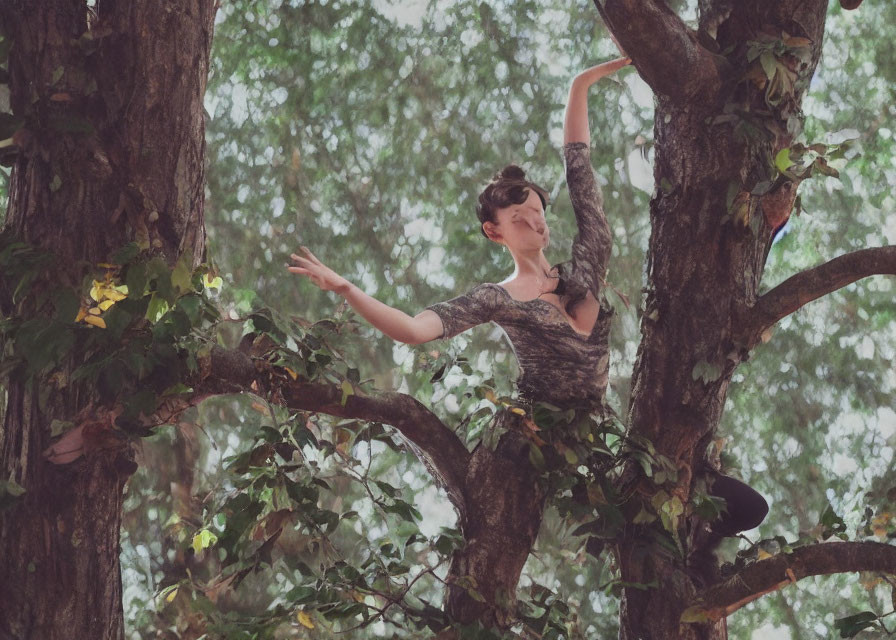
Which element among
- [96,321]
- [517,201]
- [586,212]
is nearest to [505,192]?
[517,201]

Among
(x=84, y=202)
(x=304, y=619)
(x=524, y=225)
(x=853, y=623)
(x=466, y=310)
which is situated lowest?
(x=853, y=623)

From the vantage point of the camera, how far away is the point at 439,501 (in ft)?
14.4

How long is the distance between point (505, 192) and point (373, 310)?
0.56 metres

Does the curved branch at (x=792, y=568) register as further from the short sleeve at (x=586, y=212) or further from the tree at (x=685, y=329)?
the short sleeve at (x=586, y=212)

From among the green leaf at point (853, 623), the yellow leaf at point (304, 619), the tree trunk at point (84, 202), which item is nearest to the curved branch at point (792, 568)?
the green leaf at point (853, 623)

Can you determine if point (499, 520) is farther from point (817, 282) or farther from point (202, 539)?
point (817, 282)

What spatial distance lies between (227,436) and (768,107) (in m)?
2.35

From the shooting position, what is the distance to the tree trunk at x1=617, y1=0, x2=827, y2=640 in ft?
8.88

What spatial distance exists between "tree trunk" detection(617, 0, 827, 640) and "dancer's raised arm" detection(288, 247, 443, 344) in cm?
60

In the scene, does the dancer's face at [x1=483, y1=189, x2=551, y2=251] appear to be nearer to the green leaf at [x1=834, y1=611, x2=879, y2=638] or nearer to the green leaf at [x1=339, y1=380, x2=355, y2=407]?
the green leaf at [x1=339, y1=380, x2=355, y2=407]

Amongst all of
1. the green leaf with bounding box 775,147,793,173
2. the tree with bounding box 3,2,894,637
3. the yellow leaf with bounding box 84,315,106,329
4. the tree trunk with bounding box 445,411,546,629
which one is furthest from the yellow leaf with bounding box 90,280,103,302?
the green leaf with bounding box 775,147,793,173

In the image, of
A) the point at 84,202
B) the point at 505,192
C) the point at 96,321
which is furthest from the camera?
the point at 505,192

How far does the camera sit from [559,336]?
8.83ft

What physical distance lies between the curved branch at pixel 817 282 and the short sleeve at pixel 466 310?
23.4 inches
